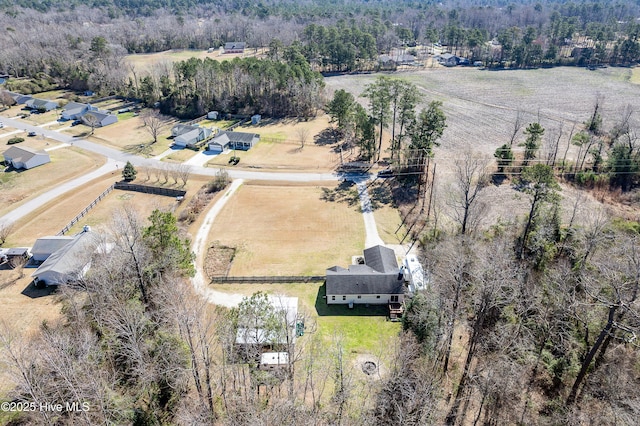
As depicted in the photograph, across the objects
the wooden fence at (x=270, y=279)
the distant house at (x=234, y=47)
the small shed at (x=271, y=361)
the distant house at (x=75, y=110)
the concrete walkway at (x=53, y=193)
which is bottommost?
the wooden fence at (x=270, y=279)

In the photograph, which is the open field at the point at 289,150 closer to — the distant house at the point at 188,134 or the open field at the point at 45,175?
the distant house at the point at 188,134

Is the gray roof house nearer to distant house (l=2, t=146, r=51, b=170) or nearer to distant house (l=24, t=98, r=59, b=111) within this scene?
distant house (l=24, t=98, r=59, b=111)

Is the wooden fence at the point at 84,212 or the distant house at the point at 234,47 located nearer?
the wooden fence at the point at 84,212

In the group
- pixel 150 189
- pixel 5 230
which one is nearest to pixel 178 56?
pixel 150 189

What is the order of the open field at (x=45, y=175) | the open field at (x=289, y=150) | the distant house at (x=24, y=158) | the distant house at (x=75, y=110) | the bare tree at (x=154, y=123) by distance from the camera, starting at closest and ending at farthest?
the open field at (x=45, y=175) → the distant house at (x=24, y=158) → the open field at (x=289, y=150) → the bare tree at (x=154, y=123) → the distant house at (x=75, y=110)

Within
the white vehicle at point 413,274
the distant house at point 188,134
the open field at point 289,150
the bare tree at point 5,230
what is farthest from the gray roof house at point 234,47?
the white vehicle at point 413,274

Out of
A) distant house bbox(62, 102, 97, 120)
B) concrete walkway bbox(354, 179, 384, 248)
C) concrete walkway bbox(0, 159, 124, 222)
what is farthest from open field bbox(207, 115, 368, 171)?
distant house bbox(62, 102, 97, 120)
